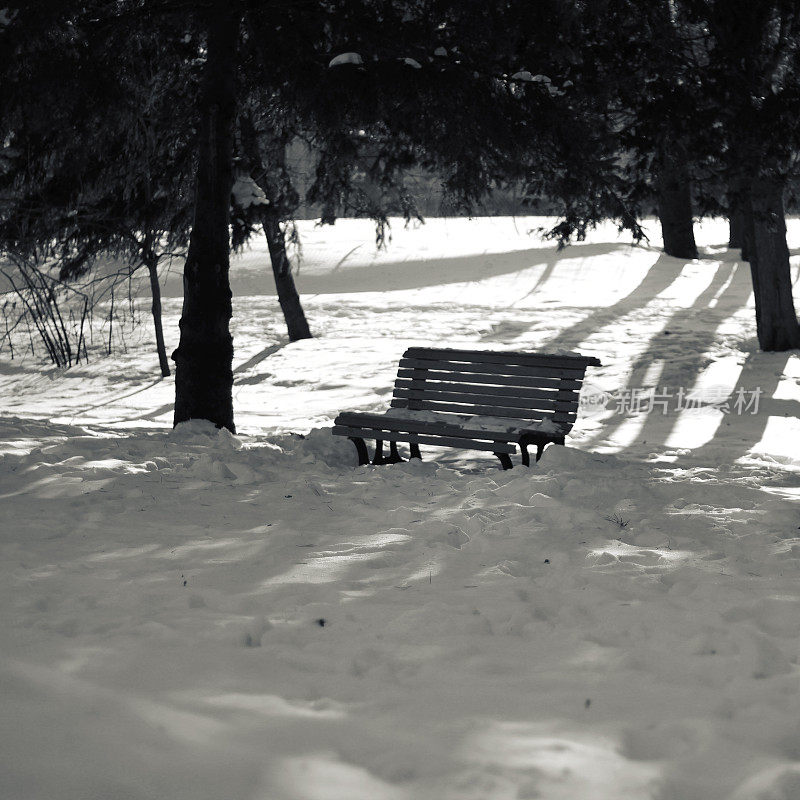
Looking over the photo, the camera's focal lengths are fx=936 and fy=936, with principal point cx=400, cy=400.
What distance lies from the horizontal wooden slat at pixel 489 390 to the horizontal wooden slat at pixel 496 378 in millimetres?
31

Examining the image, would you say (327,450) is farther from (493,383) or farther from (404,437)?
(493,383)

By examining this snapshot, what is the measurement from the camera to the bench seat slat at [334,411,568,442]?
6301 millimetres

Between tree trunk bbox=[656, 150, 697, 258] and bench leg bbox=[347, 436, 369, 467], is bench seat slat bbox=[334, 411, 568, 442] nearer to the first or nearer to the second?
bench leg bbox=[347, 436, 369, 467]

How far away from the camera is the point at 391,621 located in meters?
3.47

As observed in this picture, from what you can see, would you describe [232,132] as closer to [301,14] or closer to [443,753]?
[301,14]

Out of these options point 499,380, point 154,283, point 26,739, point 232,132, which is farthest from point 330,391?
point 26,739

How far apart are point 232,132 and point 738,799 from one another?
6847mm

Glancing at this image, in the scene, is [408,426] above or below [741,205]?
below

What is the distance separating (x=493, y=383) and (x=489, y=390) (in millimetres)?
62

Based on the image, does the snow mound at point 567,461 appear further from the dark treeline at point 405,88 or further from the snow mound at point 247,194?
the snow mound at point 247,194

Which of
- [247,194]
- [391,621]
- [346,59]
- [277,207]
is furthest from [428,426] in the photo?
[277,207]

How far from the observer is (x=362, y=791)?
2322mm

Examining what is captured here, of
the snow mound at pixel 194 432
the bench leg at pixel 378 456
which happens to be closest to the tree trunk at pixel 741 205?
the bench leg at pixel 378 456

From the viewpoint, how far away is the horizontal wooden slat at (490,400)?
21.6 feet
